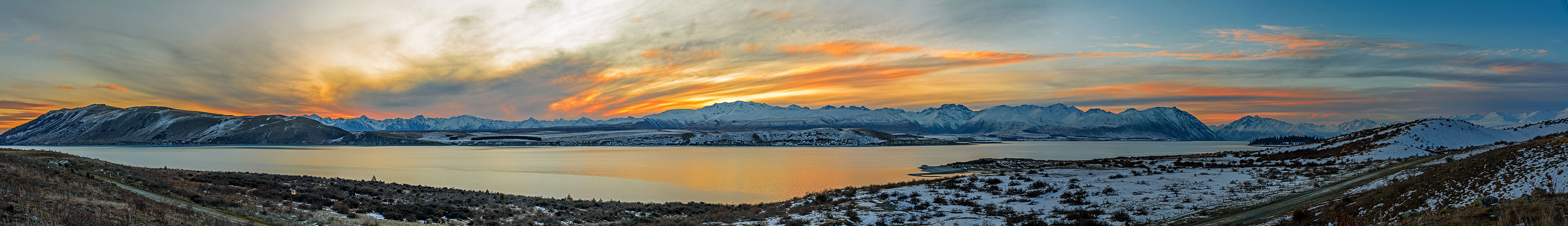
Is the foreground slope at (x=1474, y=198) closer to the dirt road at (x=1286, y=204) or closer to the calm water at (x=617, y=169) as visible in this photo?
the dirt road at (x=1286, y=204)

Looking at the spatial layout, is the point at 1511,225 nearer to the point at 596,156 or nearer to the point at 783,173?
the point at 783,173

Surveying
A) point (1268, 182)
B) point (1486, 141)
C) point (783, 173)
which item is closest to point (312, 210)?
point (1268, 182)

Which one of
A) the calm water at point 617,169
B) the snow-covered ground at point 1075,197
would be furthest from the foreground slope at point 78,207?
the calm water at point 617,169

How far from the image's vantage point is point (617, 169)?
73.1 meters

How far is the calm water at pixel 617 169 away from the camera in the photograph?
4394cm

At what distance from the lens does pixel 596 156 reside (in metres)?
117

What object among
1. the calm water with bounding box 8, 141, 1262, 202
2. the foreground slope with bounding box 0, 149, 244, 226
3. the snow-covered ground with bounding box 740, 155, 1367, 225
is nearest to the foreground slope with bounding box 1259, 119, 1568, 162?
the snow-covered ground with bounding box 740, 155, 1367, 225

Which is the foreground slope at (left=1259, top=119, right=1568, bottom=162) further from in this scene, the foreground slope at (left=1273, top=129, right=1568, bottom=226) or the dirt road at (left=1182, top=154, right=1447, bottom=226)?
the foreground slope at (left=1273, top=129, right=1568, bottom=226)

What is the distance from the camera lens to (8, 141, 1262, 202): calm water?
43.9 m

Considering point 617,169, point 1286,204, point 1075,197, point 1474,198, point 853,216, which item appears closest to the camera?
point 1474,198

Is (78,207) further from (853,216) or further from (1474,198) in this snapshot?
(1474,198)

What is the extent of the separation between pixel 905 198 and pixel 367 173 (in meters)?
59.0

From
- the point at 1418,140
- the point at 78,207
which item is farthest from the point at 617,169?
the point at 1418,140

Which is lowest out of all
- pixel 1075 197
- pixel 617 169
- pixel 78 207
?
pixel 617 169
